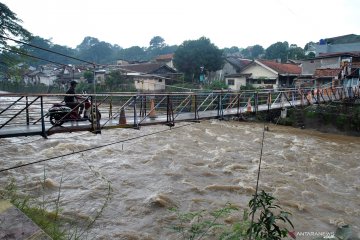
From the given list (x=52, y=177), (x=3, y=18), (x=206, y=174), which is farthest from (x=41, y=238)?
(x=3, y=18)

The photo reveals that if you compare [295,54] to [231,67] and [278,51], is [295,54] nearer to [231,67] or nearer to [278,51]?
[278,51]

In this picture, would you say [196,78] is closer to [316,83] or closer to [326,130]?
[316,83]

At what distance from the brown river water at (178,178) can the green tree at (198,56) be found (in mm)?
16809

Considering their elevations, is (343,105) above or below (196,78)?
below

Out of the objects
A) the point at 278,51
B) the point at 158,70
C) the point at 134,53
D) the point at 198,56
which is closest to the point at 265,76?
the point at 198,56

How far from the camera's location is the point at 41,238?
117 inches

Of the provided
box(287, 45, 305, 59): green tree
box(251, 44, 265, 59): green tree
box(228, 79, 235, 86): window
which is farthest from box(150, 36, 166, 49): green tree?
box(228, 79, 235, 86): window

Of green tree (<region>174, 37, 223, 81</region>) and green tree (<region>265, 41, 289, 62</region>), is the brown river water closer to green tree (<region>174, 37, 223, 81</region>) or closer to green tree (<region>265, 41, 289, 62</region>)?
green tree (<region>174, 37, 223, 81</region>)

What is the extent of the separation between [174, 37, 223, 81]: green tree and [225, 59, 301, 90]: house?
2.41m

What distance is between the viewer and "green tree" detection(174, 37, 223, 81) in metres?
32.0

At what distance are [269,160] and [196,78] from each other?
70.4 feet

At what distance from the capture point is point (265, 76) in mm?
29344

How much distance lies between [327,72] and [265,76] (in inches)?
256

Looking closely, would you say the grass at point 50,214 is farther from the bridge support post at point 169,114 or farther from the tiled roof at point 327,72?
the tiled roof at point 327,72
